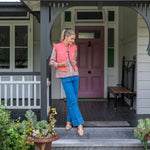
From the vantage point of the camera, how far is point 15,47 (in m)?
8.39

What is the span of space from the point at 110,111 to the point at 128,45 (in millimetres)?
2063

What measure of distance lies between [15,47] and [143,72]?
3988 millimetres

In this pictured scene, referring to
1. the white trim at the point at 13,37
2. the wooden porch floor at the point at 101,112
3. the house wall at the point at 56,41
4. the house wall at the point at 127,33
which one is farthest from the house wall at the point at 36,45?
the house wall at the point at 127,33

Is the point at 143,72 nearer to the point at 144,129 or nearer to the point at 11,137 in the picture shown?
the point at 144,129

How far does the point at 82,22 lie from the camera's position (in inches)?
330

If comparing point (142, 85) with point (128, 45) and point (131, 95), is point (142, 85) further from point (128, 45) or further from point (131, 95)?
point (128, 45)

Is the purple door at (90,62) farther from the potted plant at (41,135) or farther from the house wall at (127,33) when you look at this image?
the potted plant at (41,135)

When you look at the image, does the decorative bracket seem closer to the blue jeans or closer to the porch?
the blue jeans

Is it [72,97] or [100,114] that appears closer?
[72,97]

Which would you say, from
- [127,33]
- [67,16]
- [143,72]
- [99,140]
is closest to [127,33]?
[127,33]

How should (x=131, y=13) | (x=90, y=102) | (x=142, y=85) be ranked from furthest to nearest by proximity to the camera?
(x=90, y=102)
(x=131, y=13)
(x=142, y=85)

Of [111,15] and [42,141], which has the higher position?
[111,15]

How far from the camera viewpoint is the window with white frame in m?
8.35

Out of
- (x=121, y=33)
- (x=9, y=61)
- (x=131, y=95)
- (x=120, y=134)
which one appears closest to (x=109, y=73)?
(x=121, y=33)
